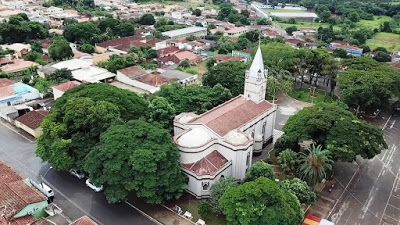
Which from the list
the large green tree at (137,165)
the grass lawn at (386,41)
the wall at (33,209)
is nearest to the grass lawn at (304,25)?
the grass lawn at (386,41)

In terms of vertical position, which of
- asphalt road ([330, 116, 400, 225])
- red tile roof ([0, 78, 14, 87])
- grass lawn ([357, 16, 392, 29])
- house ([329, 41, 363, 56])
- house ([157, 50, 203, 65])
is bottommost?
grass lawn ([357, 16, 392, 29])

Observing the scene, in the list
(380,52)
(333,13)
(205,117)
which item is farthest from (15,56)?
(333,13)

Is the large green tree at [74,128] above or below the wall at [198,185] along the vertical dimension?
above

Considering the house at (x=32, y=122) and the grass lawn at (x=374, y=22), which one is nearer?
the house at (x=32, y=122)

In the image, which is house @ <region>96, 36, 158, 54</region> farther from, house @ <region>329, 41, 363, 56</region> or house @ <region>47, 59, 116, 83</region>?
house @ <region>329, 41, 363, 56</region>

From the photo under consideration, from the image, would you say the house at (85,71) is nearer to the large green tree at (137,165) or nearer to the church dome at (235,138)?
the large green tree at (137,165)

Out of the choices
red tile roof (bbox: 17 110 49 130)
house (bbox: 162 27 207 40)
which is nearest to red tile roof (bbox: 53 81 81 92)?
red tile roof (bbox: 17 110 49 130)

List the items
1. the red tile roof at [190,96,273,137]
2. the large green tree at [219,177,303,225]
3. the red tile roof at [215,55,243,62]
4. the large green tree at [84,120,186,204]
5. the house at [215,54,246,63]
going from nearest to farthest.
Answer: the large green tree at [219,177,303,225]
the large green tree at [84,120,186,204]
the red tile roof at [190,96,273,137]
the house at [215,54,246,63]
the red tile roof at [215,55,243,62]
